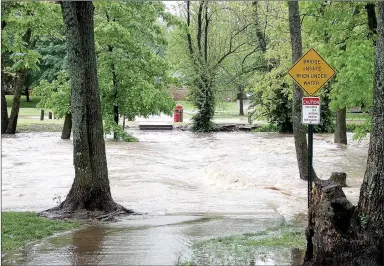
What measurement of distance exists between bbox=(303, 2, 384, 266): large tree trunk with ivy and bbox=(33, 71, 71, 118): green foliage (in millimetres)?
22034

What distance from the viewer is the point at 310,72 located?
1000 centimetres

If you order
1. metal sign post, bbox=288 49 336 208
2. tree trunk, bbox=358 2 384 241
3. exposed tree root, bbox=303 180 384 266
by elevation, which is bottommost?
exposed tree root, bbox=303 180 384 266

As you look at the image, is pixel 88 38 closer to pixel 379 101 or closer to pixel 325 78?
pixel 325 78

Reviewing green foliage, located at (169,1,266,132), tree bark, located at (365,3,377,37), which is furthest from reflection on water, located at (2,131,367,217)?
green foliage, located at (169,1,266,132)

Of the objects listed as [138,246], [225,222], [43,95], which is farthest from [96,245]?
[43,95]

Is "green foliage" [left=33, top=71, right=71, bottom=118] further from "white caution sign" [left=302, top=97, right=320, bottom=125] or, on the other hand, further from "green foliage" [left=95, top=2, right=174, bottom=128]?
"white caution sign" [left=302, top=97, right=320, bottom=125]

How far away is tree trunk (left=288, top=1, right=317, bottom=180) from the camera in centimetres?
1589

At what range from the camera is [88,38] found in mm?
10953

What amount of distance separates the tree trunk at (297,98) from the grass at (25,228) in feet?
28.5

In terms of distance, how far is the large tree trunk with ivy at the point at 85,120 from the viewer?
428 inches

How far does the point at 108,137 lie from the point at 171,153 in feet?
25.2

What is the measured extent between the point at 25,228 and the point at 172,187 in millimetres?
7598

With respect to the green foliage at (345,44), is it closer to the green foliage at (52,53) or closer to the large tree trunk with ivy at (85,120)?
the large tree trunk with ivy at (85,120)

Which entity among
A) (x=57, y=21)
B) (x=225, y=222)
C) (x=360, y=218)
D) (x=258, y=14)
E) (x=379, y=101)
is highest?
(x=258, y=14)
